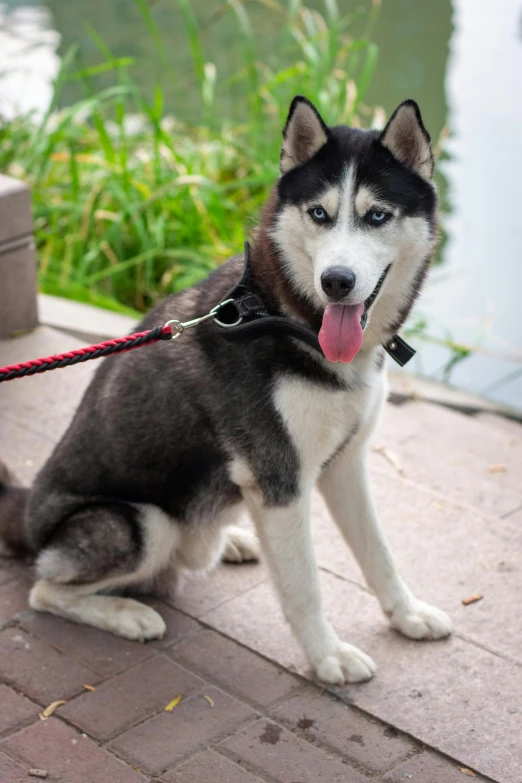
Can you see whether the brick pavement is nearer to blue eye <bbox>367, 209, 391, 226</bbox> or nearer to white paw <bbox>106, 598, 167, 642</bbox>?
white paw <bbox>106, 598, 167, 642</bbox>

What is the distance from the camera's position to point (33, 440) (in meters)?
4.23

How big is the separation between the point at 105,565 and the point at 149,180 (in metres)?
4.14

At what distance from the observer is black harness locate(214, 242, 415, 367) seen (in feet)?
9.11

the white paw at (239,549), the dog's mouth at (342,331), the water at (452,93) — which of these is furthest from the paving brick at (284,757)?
the water at (452,93)

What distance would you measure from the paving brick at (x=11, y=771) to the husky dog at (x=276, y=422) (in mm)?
633

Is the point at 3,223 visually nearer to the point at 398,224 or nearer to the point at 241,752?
the point at 398,224

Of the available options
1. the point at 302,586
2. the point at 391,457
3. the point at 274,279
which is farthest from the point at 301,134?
the point at 391,457

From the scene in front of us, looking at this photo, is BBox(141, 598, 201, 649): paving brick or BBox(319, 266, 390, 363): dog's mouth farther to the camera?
BBox(141, 598, 201, 649): paving brick

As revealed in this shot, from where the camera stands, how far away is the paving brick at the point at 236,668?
2.91 meters

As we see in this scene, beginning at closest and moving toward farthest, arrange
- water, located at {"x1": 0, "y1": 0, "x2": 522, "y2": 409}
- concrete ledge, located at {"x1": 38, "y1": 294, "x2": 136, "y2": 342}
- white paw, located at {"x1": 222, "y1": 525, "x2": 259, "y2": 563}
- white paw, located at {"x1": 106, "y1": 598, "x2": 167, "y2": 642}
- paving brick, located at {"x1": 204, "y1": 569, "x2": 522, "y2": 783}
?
1. paving brick, located at {"x1": 204, "y1": 569, "x2": 522, "y2": 783}
2. white paw, located at {"x1": 106, "y1": 598, "x2": 167, "y2": 642}
3. white paw, located at {"x1": 222, "y1": 525, "x2": 259, "y2": 563}
4. concrete ledge, located at {"x1": 38, "y1": 294, "x2": 136, "y2": 342}
5. water, located at {"x1": 0, "y1": 0, "x2": 522, "y2": 409}

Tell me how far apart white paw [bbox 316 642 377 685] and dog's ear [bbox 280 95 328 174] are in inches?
57.3

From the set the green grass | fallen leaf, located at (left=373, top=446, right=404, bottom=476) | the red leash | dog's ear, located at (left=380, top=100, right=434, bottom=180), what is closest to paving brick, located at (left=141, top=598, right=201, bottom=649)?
the red leash

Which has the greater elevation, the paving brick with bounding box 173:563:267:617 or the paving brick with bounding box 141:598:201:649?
the paving brick with bounding box 141:598:201:649

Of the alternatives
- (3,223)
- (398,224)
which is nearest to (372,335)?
(398,224)
